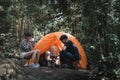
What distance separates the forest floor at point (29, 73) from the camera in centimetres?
681

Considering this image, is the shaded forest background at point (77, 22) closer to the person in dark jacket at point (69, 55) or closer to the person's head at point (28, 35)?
the person in dark jacket at point (69, 55)

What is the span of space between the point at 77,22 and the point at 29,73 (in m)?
5.62

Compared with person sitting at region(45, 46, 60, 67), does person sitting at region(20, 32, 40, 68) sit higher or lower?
higher

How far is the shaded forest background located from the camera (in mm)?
7363

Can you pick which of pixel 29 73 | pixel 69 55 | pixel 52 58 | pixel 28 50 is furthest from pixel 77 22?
pixel 29 73

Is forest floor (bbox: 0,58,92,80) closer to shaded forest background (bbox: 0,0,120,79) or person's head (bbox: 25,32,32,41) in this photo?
shaded forest background (bbox: 0,0,120,79)

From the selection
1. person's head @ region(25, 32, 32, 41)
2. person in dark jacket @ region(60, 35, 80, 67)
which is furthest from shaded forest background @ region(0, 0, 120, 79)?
person's head @ region(25, 32, 32, 41)

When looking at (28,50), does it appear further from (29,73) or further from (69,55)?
(29,73)

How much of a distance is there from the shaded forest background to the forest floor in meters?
0.57

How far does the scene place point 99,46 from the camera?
7.51 m

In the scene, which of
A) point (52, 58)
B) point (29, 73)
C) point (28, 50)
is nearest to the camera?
point (29, 73)

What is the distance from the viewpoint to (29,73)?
764cm

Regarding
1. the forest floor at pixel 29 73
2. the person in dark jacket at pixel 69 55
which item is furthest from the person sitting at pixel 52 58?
the forest floor at pixel 29 73

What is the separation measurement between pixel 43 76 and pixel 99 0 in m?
2.21
